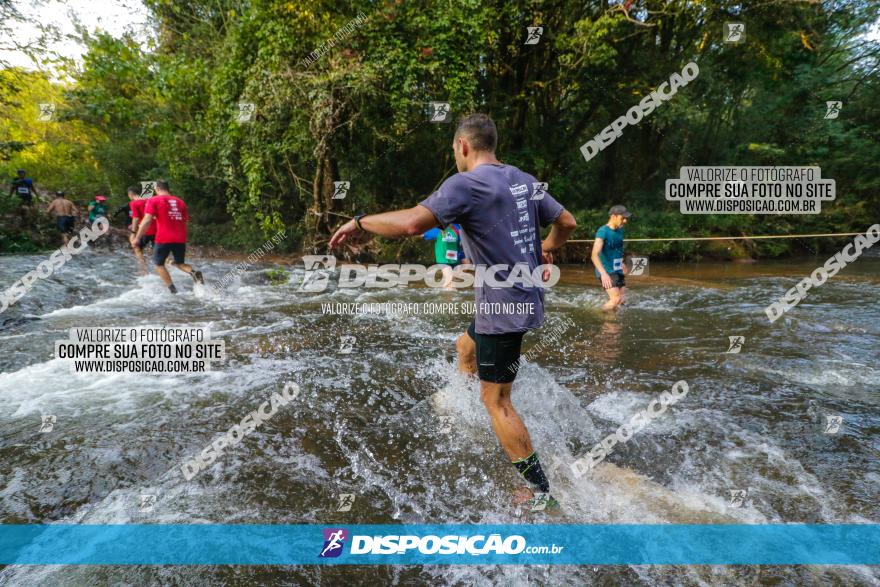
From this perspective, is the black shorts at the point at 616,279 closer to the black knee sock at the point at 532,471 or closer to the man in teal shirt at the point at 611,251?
the man in teal shirt at the point at 611,251

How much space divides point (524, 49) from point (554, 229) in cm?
1433

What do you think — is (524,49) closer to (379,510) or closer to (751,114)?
(751,114)

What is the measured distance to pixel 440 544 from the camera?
8.26ft

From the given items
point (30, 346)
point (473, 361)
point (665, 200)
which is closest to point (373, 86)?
point (30, 346)

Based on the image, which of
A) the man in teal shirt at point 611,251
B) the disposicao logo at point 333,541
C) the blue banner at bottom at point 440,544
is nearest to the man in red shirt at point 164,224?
the blue banner at bottom at point 440,544

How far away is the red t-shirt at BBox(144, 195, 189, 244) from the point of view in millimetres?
8859

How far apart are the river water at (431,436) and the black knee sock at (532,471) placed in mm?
177

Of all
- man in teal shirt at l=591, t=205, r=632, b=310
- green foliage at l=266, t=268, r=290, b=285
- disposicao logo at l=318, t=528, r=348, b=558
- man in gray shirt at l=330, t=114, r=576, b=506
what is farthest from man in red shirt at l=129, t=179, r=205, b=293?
disposicao logo at l=318, t=528, r=348, b=558

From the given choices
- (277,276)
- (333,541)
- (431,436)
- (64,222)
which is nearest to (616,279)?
(431,436)

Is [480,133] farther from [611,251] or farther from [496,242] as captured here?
[611,251]

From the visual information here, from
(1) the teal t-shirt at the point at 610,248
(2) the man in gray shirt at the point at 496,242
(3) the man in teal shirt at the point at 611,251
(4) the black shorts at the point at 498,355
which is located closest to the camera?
(2) the man in gray shirt at the point at 496,242

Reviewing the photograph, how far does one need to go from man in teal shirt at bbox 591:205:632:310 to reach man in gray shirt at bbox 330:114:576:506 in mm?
4513

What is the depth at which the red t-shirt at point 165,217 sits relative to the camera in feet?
29.1

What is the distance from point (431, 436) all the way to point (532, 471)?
99cm
